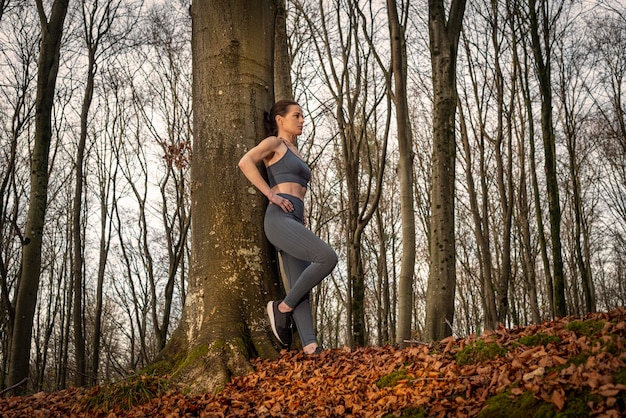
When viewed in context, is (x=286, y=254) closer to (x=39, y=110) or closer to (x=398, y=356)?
(x=398, y=356)

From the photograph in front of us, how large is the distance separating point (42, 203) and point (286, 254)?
5200mm

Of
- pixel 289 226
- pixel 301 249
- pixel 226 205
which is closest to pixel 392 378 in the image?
pixel 301 249

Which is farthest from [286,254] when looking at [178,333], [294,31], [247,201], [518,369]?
Result: [294,31]

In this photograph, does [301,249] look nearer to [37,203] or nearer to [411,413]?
[411,413]

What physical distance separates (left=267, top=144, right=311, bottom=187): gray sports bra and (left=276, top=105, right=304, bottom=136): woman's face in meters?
0.20

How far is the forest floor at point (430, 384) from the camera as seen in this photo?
2.37 meters

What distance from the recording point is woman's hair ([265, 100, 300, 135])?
15.8 ft

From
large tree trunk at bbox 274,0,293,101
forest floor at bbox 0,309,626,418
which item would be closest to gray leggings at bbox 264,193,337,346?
forest floor at bbox 0,309,626,418

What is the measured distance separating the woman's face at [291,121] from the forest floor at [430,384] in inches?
76.7

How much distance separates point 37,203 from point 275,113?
16.4 ft

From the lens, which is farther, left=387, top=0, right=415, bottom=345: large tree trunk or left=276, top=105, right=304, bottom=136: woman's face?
left=387, top=0, right=415, bottom=345: large tree trunk

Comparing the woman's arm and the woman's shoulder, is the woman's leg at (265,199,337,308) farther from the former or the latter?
the woman's shoulder

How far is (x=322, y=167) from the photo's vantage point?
19562mm

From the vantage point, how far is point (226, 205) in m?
4.61
